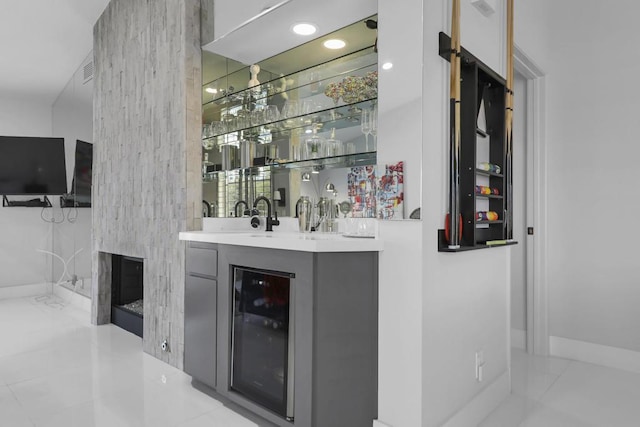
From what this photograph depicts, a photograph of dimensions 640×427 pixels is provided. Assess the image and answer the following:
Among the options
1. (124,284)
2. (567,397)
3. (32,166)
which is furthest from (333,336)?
(32,166)

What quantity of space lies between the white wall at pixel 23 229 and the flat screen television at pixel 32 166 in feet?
1.47

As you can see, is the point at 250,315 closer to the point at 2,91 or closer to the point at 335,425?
the point at 335,425

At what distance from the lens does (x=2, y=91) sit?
18.5 ft

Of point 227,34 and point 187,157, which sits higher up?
point 227,34

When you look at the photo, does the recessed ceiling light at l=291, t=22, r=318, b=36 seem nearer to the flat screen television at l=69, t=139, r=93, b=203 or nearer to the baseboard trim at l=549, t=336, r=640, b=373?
the baseboard trim at l=549, t=336, r=640, b=373

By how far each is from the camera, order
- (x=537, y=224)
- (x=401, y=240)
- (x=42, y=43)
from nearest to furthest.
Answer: (x=401, y=240) < (x=537, y=224) < (x=42, y=43)

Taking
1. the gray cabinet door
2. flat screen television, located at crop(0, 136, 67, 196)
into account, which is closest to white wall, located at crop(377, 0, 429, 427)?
the gray cabinet door

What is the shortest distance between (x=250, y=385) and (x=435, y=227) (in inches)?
50.2

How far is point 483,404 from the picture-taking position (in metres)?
2.13

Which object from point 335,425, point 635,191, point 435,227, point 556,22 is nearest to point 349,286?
point 435,227

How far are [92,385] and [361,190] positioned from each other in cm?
210

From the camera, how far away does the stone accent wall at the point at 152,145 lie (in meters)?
2.91

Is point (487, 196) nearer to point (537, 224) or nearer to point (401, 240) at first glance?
point (401, 240)

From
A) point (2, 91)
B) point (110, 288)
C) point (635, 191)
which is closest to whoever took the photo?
→ point (635, 191)
